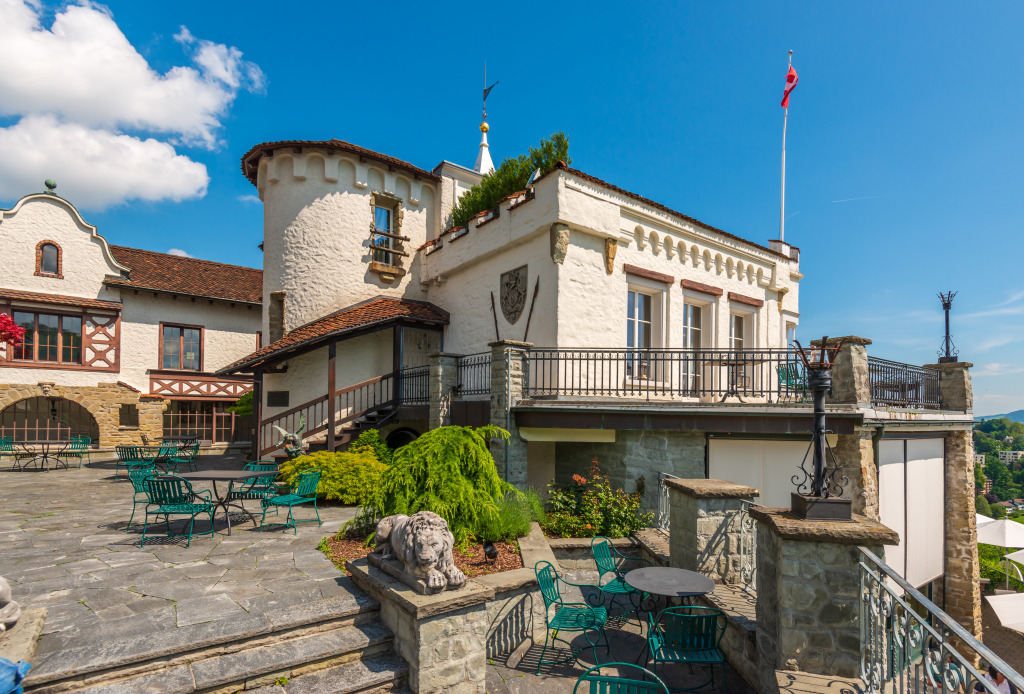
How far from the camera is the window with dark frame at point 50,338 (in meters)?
16.9

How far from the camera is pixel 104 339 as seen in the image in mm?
17875

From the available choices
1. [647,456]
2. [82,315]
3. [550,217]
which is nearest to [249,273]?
[82,315]

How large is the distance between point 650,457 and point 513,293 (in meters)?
5.25

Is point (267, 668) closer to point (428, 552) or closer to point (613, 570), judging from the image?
point (428, 552)

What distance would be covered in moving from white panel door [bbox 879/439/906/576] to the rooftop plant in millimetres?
12422

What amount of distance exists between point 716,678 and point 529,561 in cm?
234

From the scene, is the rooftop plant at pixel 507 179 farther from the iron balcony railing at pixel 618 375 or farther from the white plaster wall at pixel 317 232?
the iron balcony railing at pixel 618 375

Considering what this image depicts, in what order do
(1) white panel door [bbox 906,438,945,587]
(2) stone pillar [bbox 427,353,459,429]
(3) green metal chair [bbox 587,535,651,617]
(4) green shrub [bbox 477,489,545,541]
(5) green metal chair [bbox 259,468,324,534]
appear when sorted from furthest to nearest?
(2) stone pillar [bbox 427,353,459,429]
(1) white panel door [bbox 906,438,945,587]
(5) green metal chair [bbox 259,468,324,534]
(4) green shrub [bbox 477,489,545,541]
(3) green metal chair [bbox 587,535,651,617]

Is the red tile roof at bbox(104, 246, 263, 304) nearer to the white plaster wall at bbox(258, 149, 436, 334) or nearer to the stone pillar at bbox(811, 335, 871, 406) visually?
the white plaster wall at bbox(258, 149, 436, 334)

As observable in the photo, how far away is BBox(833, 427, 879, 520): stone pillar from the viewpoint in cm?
872

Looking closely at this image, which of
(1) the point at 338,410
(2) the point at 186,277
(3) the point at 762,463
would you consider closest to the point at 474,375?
(1) the point at 338,410

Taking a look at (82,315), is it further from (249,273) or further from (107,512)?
(107,512)

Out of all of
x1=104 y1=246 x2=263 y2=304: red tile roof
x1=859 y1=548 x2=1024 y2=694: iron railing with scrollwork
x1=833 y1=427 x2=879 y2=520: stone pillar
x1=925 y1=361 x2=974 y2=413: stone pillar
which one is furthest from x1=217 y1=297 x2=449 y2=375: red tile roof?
x1=925 y1=361 x2=974 y2=413: stone pillar

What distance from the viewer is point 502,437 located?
9516 mm
